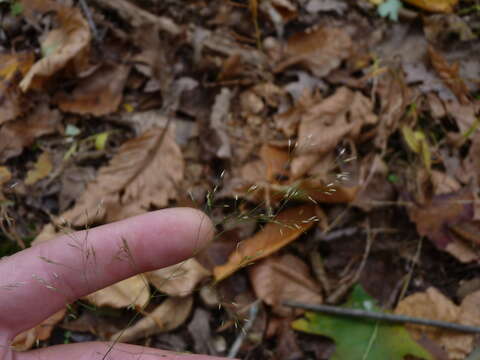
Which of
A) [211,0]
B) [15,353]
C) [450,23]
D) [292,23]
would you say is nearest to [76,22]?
[211,0]

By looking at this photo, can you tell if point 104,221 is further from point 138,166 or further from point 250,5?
point 250,5

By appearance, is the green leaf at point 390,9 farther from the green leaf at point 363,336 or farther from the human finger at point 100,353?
the human finger at point 100,353

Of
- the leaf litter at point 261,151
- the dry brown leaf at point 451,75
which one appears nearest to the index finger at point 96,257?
the leaf litter at point 261,151

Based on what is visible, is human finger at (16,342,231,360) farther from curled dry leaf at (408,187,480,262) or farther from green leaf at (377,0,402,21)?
green leaf at (377,0,402,21)

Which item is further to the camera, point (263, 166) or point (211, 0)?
point (211, 0)

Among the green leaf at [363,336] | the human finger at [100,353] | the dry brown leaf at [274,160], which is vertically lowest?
the green leaf at [363,336]

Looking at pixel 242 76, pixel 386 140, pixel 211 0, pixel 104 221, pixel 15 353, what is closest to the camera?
pixel 15 353

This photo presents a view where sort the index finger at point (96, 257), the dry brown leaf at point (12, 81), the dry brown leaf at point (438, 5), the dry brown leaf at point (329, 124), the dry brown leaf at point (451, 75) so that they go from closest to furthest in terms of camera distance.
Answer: the index finger at point (96, 257) → the dry brown leaf at point (329, 124) → the dry brown leaf at point (12, 81) → the dry brown leaf at point (451, 75) → the dry brown leaf at point (438, 5)

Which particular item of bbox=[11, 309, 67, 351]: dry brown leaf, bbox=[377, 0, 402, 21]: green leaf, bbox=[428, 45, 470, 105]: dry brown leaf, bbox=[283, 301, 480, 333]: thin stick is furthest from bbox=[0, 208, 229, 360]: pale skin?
bbox=[377, 0, 402, 21]: green leaf
